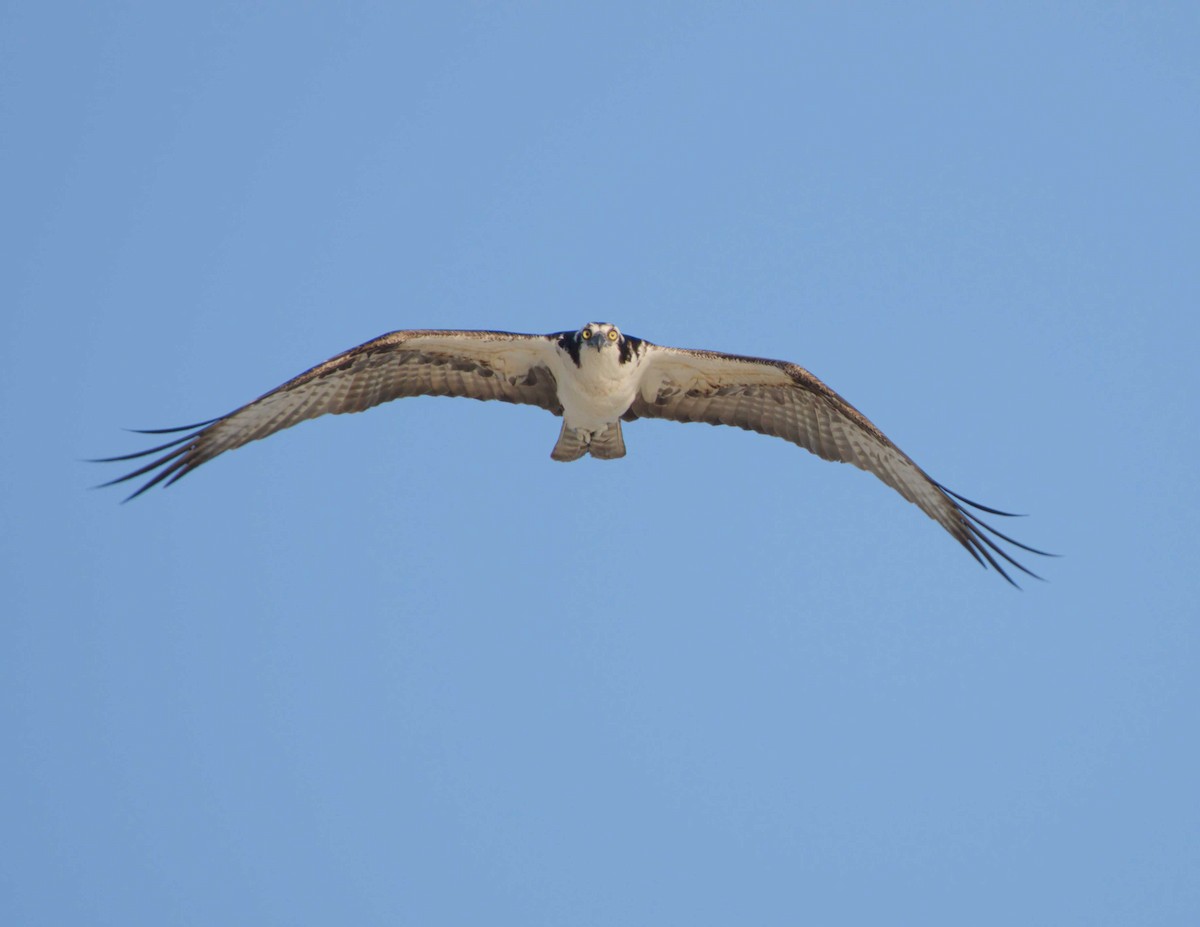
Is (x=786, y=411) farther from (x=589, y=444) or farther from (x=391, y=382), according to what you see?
(x=391, y=382)

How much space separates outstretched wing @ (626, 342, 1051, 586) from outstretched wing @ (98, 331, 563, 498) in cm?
117

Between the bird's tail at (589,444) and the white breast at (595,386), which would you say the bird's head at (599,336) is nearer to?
the white breast at (595,386)

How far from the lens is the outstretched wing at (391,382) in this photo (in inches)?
561

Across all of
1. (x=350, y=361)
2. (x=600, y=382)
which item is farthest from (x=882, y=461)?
(x=350, y=361)

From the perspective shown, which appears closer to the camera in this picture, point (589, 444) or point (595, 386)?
point (595, 386)

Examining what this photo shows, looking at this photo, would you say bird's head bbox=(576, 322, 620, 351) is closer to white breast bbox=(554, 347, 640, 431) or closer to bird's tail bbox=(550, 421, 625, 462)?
white breast bbox=(554, 347, 640, 431)

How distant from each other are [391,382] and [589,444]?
6.78ft

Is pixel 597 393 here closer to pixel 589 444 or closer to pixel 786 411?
pixel 589 444

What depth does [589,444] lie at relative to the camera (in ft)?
51.2

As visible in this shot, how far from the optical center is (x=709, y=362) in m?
15.4

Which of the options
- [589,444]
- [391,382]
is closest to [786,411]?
[589,444]

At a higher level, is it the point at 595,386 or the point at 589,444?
the point at 595,386

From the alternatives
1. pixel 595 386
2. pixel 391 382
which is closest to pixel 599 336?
pixel 595 386

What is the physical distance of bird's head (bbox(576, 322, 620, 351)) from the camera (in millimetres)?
14602
